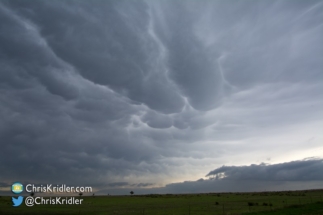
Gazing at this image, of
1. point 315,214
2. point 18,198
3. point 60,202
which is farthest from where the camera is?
point 60,202

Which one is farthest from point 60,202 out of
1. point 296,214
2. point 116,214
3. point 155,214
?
point 296,214

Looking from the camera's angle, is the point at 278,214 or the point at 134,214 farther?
the point at 134,214

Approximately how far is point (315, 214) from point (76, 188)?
4656 cm

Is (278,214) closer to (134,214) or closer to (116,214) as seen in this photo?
(134,214)

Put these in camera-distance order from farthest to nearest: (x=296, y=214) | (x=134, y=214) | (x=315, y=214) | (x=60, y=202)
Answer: (x=60, y=202)
(x=134, y=214)
(x=296, y=214)
(x=315, y=214)

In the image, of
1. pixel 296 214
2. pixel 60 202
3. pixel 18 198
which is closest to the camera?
pixel 296 214

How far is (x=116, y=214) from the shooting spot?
177 feet

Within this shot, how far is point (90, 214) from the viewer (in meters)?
55.7

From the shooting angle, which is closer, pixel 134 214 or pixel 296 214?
pixel 296 214

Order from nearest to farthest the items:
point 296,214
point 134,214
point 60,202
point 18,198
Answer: point 296,214 < point 134,214 < point 18,198 < point 60,202

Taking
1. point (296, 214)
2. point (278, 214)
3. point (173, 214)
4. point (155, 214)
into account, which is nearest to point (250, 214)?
point (278, 214)

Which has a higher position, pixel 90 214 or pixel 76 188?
pixel 76 188

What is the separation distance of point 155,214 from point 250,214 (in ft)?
65.3

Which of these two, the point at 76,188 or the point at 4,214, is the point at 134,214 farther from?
the point at 4,214
